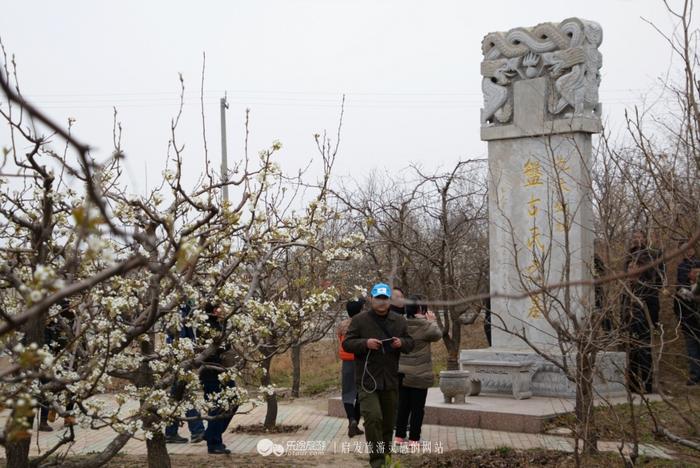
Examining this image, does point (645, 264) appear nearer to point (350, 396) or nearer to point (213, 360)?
point (213, 360)

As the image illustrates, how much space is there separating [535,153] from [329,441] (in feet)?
17.2

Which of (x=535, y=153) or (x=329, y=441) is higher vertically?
(x=535, y=153)

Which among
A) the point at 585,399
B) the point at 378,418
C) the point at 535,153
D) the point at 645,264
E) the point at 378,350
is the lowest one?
the point at 378,418

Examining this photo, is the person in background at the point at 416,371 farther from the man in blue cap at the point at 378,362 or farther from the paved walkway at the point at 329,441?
the man in blue cap at the point at 378,362

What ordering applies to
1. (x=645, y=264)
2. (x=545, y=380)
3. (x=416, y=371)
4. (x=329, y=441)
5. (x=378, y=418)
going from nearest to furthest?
1. (x=645, y=264)
2. (x=378, y=418)
3. (x=416, y=371)
4. (x=329, y=441)
5. (x=545, y=380)

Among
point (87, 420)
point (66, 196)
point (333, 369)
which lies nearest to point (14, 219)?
point (66, 196)

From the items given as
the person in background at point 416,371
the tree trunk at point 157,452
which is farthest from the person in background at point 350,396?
the tree trunk at point 157,452

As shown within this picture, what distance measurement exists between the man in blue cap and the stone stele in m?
4.47

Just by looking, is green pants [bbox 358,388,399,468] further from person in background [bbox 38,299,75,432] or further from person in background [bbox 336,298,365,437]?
person in background [bbox 38,299,75,432]

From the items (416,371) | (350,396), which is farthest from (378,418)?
(350,396)

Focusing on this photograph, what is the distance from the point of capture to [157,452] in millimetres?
8203

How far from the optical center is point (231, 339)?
7988 millimetres

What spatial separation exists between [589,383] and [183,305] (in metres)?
3.23

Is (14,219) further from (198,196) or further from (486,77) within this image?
(486,77)
